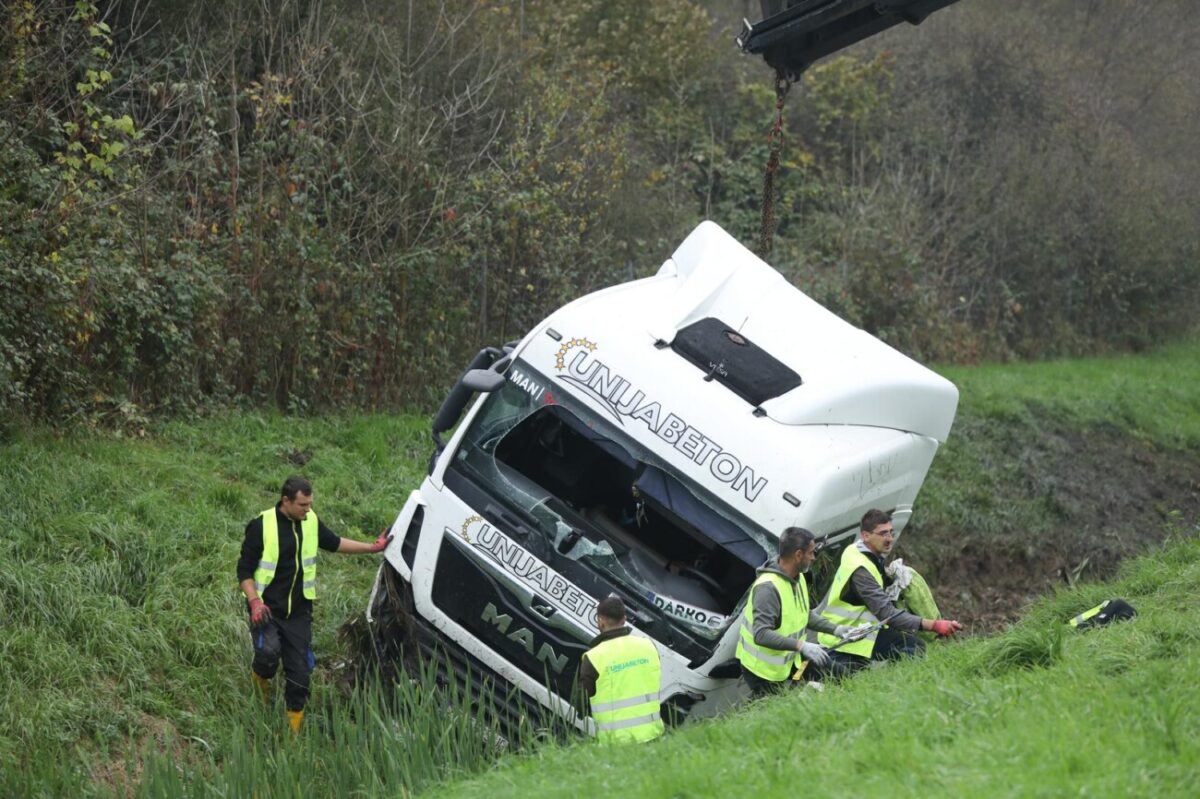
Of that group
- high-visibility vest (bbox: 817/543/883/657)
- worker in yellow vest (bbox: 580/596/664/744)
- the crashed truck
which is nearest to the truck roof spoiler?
the crashed truck

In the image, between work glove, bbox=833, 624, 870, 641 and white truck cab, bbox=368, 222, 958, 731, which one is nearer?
white truck cab, bbox=368, 222, 958, 731

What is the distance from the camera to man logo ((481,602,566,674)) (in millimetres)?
8023

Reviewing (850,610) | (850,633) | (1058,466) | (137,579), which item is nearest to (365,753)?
(850,633)

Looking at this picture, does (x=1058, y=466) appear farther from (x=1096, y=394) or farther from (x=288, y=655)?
(x=288, y=655)

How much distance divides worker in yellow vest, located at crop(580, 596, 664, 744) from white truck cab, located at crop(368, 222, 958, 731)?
756 millimetres

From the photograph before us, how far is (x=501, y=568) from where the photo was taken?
8.19 metres

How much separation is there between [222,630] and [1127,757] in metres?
5.93

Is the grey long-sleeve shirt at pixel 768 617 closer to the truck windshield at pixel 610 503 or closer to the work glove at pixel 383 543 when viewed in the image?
the truck windshield at pixel 610 503

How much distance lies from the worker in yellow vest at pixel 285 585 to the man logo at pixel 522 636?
847mm

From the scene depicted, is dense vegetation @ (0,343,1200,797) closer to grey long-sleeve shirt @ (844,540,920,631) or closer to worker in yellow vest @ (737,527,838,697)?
grey long-sleeve shirt @ (844,540,920,631)

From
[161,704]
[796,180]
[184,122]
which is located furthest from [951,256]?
[161,704]

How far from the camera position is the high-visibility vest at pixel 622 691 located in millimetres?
7117

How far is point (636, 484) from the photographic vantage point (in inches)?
326

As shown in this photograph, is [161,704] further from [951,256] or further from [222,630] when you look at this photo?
[951,256]
